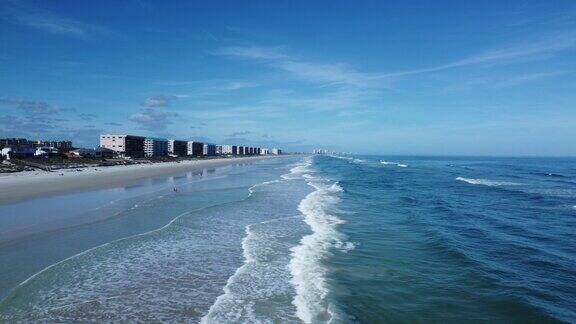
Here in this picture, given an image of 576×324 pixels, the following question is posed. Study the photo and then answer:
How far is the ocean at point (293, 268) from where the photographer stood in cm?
832

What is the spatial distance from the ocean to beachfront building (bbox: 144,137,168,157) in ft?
443

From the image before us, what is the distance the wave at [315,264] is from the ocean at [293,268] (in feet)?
0.14

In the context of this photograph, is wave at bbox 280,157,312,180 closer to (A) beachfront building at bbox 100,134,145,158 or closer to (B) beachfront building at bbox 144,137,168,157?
(A) beachfront building at bbox 100,134,145,158

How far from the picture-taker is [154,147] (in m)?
156

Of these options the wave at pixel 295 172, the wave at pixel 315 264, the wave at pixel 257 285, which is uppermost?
the wave at pixel 315 264

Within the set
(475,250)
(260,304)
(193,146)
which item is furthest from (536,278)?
(193,146)

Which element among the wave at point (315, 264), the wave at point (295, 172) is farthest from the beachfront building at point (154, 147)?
the wave at point (315, 264)

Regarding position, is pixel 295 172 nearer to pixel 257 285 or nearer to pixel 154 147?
pixel 257 285

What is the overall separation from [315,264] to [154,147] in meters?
153

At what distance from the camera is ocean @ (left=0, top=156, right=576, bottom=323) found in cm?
832

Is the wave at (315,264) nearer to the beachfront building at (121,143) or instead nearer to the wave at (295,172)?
the wave at (295,172)

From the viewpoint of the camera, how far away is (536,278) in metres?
10.6

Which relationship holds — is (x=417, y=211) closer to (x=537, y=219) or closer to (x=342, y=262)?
(x=537, y=219)

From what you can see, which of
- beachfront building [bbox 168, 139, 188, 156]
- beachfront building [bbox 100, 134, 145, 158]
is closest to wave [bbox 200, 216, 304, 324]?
beachfront building [bbox 100, 134, 145, 158]
